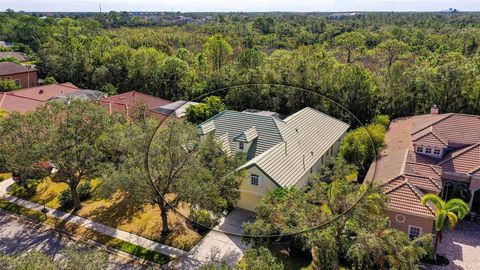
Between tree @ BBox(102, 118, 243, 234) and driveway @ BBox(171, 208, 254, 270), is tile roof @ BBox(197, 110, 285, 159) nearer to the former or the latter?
tree @ BBox(102, 118, 243, 234)

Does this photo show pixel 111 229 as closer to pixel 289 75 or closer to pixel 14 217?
pixel 14 217

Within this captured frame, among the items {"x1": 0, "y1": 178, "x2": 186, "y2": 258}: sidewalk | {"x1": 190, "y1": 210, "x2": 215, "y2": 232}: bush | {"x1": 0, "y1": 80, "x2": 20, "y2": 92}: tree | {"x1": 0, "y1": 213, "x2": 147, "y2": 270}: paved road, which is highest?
{"x1": 0, "y1": 80, "x2": 20, "y2": 92}: tree

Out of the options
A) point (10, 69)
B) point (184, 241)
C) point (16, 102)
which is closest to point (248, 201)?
point (184, 241)

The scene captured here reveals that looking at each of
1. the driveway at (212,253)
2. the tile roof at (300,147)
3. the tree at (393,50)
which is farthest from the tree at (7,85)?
the tree at (393,50)

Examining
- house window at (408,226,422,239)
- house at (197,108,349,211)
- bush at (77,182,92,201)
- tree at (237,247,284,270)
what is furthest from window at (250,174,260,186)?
bush at (77,182,92,201)

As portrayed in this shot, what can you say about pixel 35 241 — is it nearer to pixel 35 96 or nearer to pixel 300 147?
pixel 300 147

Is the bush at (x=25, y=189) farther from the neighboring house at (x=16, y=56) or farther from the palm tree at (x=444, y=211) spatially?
the neighboring house at (x=16, y=56)
